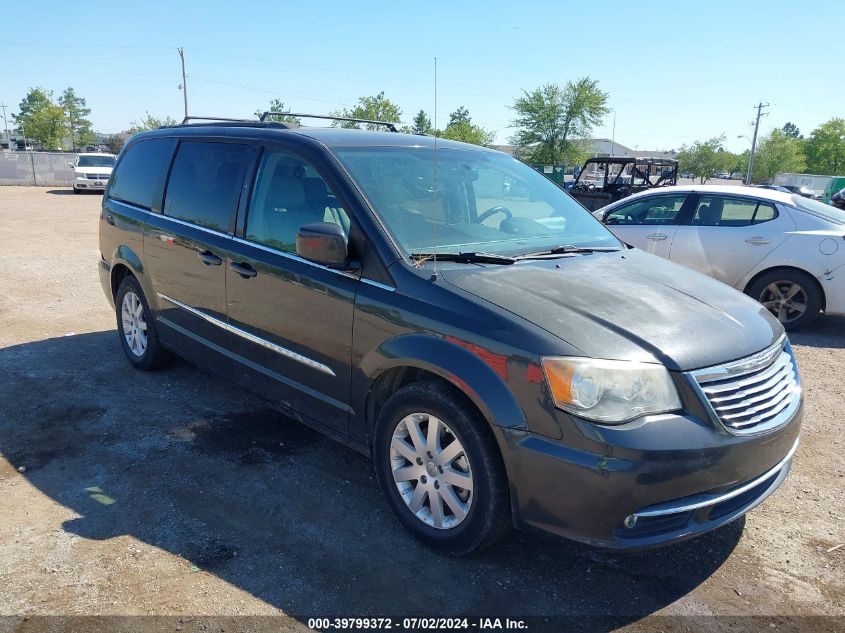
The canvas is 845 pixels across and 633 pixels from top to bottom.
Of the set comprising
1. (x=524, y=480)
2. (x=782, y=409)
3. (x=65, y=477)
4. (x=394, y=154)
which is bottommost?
(x=65, y=477)

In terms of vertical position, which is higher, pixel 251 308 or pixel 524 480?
pixel 251 308

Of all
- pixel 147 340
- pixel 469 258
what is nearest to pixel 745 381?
pixel 469 258

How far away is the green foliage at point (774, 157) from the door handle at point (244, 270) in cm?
8369

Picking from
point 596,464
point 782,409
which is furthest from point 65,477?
point 782,409

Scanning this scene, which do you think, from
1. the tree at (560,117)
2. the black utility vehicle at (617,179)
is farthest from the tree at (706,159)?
the black utility vehicle at (617,179)

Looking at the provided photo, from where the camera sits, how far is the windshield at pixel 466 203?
345 cm

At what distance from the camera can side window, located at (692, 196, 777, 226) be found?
737 cm

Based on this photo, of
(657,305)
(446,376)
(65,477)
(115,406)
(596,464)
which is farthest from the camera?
(115,406)

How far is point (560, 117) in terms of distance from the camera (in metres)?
54.8

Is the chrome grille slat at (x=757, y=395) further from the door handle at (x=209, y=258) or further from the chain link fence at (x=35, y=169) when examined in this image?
the chain link fence at (x=35, y=169)

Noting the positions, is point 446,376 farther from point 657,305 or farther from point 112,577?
point 112,577

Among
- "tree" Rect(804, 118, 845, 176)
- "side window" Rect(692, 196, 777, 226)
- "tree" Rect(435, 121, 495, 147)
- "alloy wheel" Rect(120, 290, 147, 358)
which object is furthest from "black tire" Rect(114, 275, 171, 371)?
"tree" Rect(804, 118, 845, 176)

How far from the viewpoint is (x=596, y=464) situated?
8.13 ft

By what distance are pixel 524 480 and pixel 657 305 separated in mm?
1063
